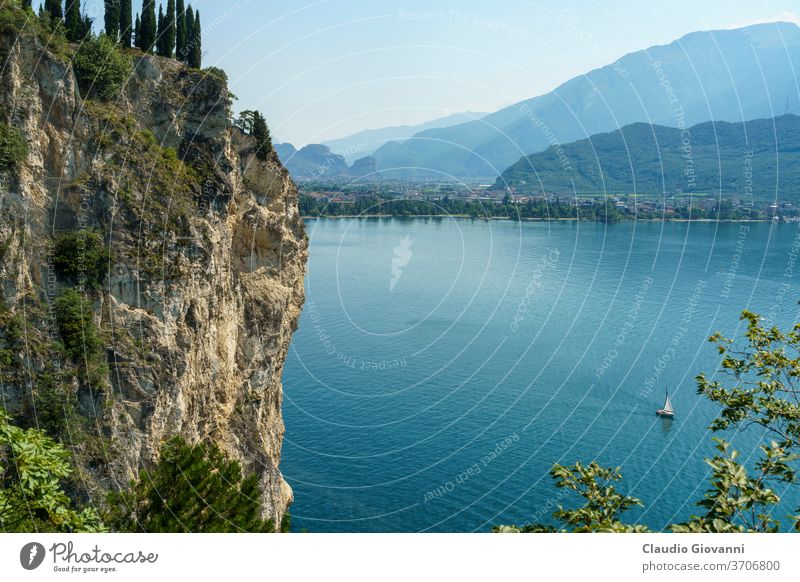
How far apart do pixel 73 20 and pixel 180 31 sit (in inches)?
215

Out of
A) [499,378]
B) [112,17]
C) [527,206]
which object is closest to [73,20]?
[112,17]

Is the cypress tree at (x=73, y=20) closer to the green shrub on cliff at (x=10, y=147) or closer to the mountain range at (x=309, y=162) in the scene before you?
the green shrub on cliff at (x=10, y=147)

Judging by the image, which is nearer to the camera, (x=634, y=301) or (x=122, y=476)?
Result: (x=122, y=476)

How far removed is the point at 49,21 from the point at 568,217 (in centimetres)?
13523

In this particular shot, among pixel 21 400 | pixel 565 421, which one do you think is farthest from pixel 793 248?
pixel 21 400

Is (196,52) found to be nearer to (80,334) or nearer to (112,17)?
(112,17)

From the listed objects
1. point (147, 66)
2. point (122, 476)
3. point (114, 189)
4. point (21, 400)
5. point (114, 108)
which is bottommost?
point (122, 476)

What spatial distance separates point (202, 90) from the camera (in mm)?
27594

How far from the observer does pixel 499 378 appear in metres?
56.9

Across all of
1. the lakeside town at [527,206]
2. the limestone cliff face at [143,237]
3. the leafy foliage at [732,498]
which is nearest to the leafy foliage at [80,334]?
the limestone cliff face at [143,237]

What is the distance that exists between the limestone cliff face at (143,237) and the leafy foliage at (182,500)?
867mm

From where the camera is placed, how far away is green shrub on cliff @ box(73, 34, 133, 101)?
78.9 ft

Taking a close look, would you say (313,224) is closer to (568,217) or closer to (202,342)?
(568,217)

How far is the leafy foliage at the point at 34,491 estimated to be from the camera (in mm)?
9672
